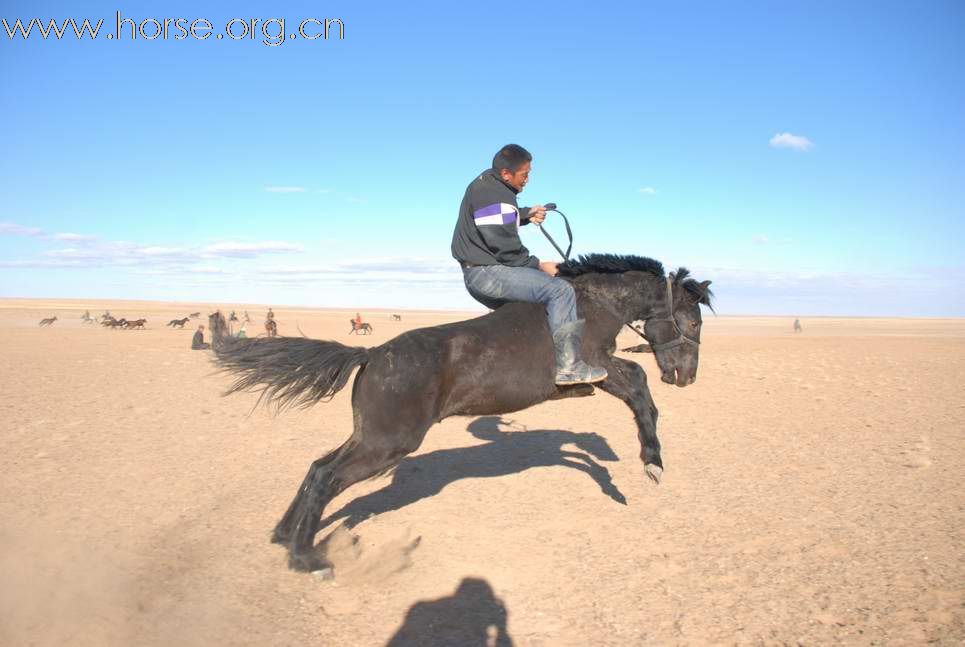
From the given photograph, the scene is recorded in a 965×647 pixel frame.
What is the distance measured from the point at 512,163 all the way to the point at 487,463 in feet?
14.2

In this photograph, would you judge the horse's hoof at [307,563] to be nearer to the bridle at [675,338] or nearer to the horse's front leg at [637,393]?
the horse's front leg at [637,393]

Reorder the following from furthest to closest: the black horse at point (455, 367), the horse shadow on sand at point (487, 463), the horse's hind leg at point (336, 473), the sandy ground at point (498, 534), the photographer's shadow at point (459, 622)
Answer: the horse shadow on sand at point (487, 463)
the black horse at point (455, 367)
the horse's hind leg at point (336, 473)
the sandy ground at point (498, 534)
the photographer's shadow at point (459, 622)

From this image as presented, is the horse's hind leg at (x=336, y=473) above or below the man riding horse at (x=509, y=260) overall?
below

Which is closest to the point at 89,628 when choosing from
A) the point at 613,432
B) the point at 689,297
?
the point at 689,297

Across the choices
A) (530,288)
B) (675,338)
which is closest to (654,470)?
(675,338)

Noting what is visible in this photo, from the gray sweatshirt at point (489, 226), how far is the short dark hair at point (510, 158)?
0.29 feet

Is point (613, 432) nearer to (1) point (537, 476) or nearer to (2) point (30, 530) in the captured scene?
(1) point (537, 476)

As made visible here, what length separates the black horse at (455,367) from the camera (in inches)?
205

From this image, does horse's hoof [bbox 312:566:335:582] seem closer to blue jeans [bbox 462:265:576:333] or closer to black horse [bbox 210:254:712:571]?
black horse [bbox 210:254:712:571]

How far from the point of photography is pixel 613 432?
10.7 meters

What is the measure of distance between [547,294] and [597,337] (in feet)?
2.39

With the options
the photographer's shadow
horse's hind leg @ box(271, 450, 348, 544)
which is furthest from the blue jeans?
the photographer's shadow

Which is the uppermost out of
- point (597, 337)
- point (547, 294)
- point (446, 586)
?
Answer: point (547, 294)

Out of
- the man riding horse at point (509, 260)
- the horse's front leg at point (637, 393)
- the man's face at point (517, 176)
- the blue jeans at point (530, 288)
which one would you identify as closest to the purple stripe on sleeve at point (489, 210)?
→ the man riding horse at point (509, 260)
